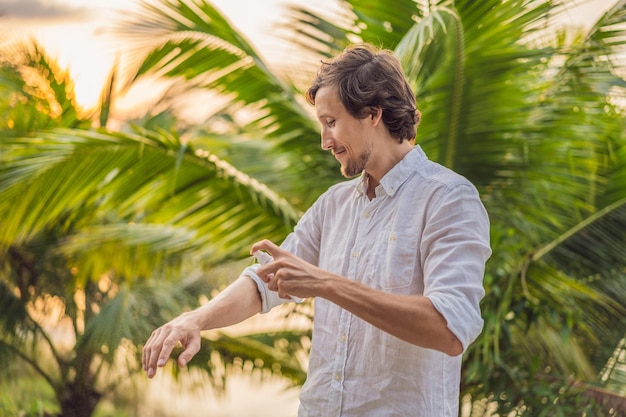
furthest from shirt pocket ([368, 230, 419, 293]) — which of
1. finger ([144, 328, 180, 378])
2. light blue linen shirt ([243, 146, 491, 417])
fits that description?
finger ([144, 328, 180, 378])

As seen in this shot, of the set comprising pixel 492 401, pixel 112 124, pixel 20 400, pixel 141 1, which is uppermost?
pixel 141 1

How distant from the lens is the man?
48.7 inches

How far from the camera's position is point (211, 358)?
192 inches

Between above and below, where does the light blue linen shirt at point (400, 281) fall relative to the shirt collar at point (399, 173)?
below

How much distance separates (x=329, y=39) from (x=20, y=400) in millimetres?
3322

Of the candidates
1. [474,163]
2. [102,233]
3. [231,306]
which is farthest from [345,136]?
[102,233]

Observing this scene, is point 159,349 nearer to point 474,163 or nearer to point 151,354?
point 151,354

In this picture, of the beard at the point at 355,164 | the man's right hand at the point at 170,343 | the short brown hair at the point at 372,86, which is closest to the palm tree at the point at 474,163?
the short brown hair at the point at 372,86

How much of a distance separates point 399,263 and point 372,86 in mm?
303

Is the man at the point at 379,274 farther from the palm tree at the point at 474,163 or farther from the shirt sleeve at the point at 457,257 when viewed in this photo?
the palm tree at the point at 474,163

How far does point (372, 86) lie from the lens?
1460mm

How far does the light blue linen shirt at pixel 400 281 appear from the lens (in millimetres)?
1288

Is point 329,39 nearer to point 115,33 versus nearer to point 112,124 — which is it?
point 115,33

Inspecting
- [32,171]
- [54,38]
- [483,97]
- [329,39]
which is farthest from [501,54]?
[54,38]
